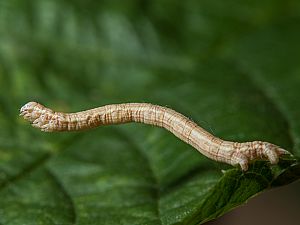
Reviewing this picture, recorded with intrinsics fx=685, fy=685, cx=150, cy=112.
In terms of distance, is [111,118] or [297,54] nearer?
[111,118]

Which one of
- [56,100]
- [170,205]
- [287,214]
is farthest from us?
[287,214]

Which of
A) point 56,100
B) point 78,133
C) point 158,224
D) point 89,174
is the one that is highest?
point 56,100

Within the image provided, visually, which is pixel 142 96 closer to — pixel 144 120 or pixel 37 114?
pixel 144 120

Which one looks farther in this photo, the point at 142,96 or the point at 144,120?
the point at 142,96

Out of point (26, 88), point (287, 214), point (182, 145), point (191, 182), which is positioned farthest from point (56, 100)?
point (287, 214)

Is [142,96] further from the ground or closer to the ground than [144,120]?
further from the ground

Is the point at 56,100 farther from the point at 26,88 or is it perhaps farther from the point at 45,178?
the point at 45,178

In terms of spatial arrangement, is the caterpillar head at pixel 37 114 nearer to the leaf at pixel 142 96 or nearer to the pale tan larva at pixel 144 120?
the pale tan larva at pixel 144 120

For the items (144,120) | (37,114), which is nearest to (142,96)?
(144,120)

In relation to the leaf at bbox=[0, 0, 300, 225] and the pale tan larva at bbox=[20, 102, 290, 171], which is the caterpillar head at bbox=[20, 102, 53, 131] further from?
the leaf at bbox=[0, 0, 300, 225]
